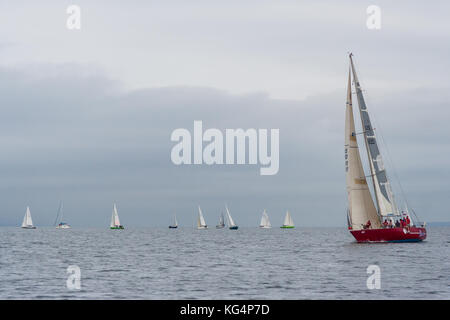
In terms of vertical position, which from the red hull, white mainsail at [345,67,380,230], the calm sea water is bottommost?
the calm sea water

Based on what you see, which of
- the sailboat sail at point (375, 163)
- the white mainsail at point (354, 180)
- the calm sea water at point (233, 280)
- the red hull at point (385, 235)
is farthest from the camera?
the sailboat sail at point (375, 163)

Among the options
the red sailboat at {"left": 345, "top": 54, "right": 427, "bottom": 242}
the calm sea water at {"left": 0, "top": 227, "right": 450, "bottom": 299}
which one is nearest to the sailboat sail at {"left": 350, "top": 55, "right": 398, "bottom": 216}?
the red sailboat at {"left": 345, "top": 54, "right": 427, "bottom": 242}

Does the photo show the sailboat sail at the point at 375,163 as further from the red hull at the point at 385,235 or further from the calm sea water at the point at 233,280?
the calm sea water at the point at 233,280

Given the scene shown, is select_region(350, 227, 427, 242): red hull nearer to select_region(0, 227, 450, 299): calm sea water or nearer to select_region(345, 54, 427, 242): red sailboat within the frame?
select_region(345, 54, 427, 242): red sailboat

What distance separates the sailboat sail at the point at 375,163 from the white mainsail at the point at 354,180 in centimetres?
214

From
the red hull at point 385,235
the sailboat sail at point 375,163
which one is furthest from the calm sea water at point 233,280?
the sailboat sail at point 375,163

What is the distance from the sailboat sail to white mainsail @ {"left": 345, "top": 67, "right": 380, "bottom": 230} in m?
2.14

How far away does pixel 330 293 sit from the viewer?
30.8 metres

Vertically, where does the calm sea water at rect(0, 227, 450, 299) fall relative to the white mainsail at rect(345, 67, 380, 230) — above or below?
below

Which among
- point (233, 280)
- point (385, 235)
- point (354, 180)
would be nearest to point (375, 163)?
point (354, 180)

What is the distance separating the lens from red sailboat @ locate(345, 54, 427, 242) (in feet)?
204

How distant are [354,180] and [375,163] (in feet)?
13.5

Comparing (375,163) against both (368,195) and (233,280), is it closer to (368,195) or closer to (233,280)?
(368,195)

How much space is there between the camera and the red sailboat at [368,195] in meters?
62.2
